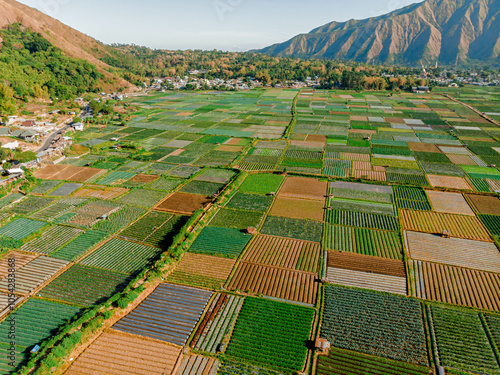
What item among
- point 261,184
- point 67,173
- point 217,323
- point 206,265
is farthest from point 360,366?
point 67,173

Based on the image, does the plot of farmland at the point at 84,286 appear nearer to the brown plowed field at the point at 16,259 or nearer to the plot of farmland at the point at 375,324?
the brown plowed field at the point at 16,259

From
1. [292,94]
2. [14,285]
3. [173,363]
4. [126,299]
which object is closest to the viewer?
[173,363]

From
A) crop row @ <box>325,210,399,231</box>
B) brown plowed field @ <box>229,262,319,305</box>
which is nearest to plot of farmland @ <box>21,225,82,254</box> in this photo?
brown plowed field @ <box>229,262,319,305</box>

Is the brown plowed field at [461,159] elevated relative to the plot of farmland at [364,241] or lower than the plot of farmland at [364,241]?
elevated

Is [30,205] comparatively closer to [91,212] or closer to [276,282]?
[91,212]

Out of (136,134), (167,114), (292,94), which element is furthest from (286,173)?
(292,94)

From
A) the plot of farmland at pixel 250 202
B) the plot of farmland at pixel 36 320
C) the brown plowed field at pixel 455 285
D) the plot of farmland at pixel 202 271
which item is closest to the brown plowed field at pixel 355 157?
the plot of farmland at pixel 250 202

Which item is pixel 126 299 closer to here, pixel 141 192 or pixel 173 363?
pixel 173 363
